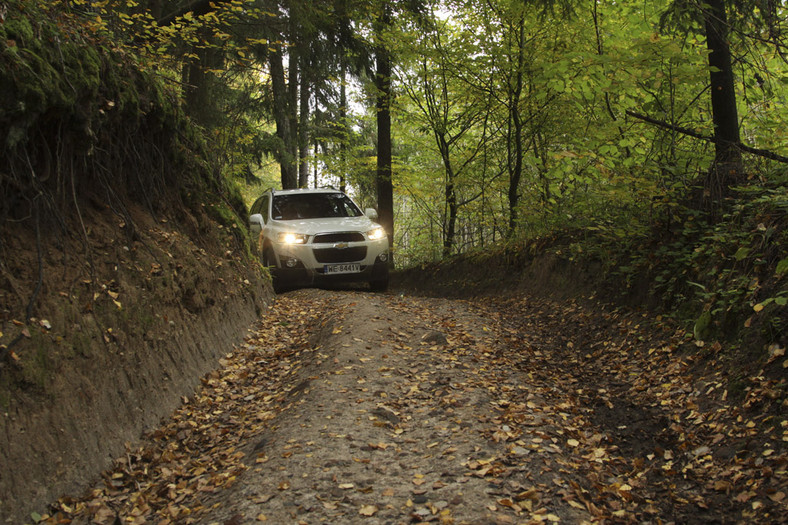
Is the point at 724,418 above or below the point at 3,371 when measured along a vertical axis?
below

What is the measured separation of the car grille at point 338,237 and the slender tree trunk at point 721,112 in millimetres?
5960

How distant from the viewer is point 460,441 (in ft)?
13.3

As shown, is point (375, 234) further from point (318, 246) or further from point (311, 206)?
point (311, 206)

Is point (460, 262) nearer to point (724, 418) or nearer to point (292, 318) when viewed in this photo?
point (292, 318)

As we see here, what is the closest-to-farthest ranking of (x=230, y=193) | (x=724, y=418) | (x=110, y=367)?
1. (x=724, y=418)
2. (x=110, y=367)
3. (x=230, y=193)

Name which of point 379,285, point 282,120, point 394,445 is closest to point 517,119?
point 379,285

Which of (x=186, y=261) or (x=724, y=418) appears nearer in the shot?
(x=724, y=418)

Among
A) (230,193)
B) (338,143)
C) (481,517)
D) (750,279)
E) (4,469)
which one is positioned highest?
(338,143)

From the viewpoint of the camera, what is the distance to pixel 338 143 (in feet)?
66.4

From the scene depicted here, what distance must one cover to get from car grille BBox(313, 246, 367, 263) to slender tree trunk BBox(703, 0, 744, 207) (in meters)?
5.99

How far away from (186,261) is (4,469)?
11.1 ft

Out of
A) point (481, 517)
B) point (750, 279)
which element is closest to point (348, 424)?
point (481, 517)

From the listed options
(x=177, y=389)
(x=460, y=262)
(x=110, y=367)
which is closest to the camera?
(x=110, y=367)

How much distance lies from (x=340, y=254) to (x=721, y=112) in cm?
640
